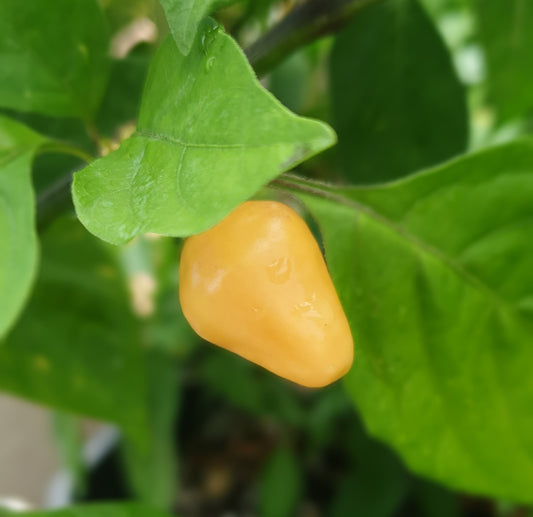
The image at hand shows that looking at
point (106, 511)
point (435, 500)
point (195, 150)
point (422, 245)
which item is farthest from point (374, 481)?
point (195, 150)

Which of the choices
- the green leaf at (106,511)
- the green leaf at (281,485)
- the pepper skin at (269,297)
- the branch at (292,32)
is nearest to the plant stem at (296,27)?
the branch at (292,32)

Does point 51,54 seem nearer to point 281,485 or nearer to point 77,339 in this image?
point 77,339

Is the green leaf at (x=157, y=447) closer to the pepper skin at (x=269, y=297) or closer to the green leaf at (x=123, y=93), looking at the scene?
the green leaf at (x=123, y=93)

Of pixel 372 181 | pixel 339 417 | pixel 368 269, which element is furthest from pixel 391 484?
pixel 368 269

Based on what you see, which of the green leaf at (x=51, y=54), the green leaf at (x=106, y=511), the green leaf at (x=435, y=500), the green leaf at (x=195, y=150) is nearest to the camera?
the green leaf at (x=195, y=150)

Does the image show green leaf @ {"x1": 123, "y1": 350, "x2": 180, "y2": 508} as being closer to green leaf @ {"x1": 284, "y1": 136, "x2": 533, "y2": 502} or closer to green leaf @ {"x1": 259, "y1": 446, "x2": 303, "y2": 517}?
green leaf @ {"x1": 259, "y1": 446, "x2": 303, "y2": 517}

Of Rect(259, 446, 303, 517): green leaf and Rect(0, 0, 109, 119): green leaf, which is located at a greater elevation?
Rect(0, 0, 109, 119): green leaf

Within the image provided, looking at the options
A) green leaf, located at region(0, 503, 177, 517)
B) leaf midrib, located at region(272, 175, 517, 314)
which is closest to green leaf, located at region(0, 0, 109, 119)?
Result: leaf midrib, located at region(272, 175, 517, 314)

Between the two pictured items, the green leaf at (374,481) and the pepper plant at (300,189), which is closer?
the pepper plant at (300,189)
